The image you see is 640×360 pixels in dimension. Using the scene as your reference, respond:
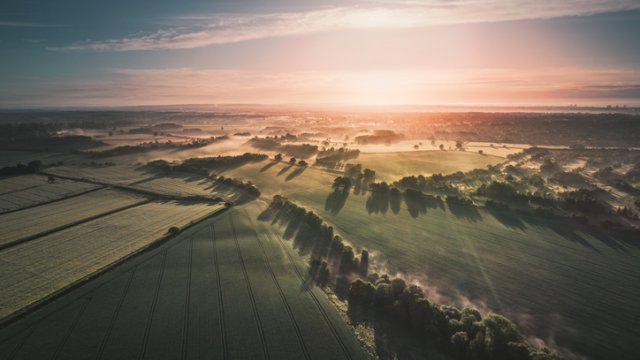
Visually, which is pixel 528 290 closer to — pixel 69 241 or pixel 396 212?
pixel 396 212

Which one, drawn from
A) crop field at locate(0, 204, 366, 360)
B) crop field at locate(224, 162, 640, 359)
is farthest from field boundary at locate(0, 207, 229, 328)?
crop field at locate(224, 162, 640, 359)

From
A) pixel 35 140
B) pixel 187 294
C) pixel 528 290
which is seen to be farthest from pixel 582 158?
pixel 35 140

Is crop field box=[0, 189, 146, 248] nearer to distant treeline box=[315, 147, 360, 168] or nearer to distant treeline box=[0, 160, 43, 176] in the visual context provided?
distant treeline box=[0, 160, 43, 176]

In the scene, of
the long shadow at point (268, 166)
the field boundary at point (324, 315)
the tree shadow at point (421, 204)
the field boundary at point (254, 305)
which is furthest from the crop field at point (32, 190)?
the tree shadow at point (421, 204)

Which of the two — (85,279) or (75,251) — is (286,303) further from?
(75,251)

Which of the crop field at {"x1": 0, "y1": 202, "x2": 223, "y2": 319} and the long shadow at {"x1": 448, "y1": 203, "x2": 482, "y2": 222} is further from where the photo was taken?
the long shadow at {"x1": 448, "y1": 203, "x2": 482, "y2": 222}

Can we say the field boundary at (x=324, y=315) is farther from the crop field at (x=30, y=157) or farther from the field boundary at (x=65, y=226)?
the crop field at (x=30, y=157)

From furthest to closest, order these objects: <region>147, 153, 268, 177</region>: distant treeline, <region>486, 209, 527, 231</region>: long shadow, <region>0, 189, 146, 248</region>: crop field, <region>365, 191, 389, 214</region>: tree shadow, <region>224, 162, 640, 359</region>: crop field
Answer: <region>147, 153, 268, 177</region>: distant treeline
<region>365, 191, 389, 214</region>: tree shadow
<region>486, 209, 527, 231</region>: long shadow
<region>0, 189, 146, 248</region>: crop field
<region>224, 162, 640, 359</region>: crop field
